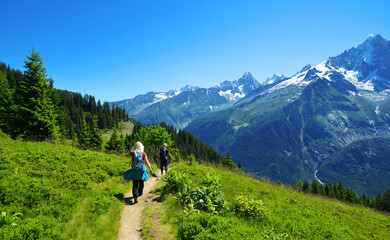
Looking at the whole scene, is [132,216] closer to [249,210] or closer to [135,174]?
[135,174]

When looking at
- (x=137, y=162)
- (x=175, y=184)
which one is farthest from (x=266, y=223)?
(x=137, y=162)

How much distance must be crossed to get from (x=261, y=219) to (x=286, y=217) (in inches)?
90.4

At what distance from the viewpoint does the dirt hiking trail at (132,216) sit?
7038 millimetres

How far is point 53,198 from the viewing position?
7.87m

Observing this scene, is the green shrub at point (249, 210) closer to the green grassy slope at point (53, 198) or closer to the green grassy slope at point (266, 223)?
the green grassy slope at point (266, 223)

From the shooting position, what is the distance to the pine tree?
2456 centimetres

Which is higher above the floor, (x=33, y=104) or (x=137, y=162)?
(x=33, y=104)

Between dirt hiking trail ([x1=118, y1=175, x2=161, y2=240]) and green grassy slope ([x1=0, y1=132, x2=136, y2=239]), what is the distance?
0.31 meters

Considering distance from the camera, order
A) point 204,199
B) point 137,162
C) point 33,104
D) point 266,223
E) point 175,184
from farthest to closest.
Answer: point 33,104, point 175,184, point 137,162, point 266,223, point 204,199

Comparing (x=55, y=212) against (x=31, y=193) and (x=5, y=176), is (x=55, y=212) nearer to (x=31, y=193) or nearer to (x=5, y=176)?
(x=31, y=193)

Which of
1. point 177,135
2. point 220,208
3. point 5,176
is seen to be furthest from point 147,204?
point 177,135

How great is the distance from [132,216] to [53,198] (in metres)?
3.29

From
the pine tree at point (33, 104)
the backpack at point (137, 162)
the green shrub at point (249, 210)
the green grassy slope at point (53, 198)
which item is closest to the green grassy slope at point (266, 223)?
the green shrub at point (249, 210)

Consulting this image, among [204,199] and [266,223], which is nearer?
[204,199]
